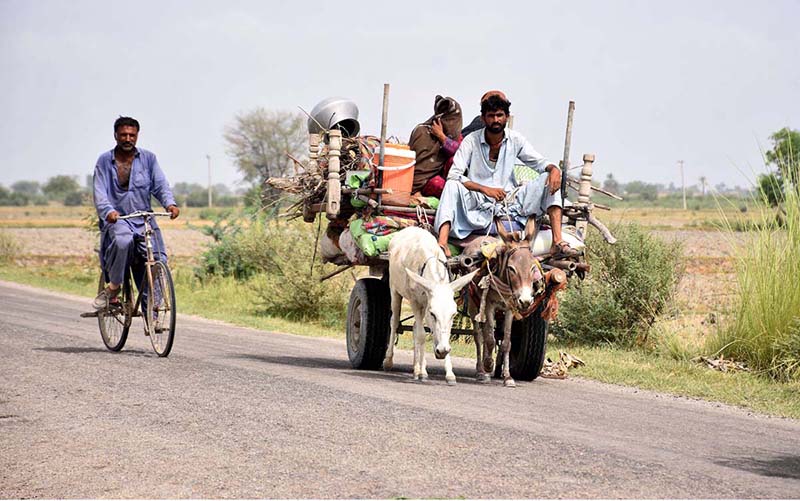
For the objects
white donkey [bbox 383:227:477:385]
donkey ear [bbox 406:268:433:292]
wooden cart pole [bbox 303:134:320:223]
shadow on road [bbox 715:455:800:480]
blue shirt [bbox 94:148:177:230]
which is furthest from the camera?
wooden cart pole [bbox 303:134:320:223]

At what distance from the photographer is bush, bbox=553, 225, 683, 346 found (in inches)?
666

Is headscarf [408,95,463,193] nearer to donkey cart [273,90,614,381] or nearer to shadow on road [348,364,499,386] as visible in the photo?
donkey cart [273,90,614,381]

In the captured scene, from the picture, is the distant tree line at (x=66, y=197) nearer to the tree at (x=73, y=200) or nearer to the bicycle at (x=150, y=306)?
the tree at (x=73, y=200)

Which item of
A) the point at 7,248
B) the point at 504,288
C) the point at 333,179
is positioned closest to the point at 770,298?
the point at 504,288

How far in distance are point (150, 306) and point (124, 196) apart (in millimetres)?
1299

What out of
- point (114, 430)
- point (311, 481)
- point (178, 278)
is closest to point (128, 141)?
point (114, 430)

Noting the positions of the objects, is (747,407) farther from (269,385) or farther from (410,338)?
(410,338)

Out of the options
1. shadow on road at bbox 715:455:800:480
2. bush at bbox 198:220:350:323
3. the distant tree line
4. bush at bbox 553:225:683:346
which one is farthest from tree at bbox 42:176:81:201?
shadow on road at bbox 715:455:800:480

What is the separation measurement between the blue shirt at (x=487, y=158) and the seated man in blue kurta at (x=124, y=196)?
3.31 metres

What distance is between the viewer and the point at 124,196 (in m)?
12.9

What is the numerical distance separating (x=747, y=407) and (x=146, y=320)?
21.9 ft

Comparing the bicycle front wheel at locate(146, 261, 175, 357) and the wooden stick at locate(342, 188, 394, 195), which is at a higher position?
the wooden stick at locate(342, 188, 394, 195)

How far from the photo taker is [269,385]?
1050cm

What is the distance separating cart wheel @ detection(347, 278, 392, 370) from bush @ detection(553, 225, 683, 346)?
490cm
